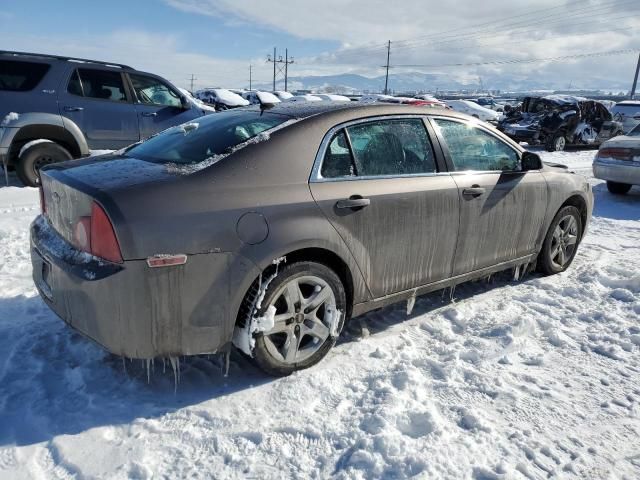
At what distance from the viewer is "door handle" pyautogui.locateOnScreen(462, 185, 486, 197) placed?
12.1 ft

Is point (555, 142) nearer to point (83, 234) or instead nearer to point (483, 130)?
point (483, 130)

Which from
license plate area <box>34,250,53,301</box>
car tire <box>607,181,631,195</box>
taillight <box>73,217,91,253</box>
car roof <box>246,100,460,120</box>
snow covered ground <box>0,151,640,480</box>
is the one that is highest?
car roof <box>246,100,460,120</box>

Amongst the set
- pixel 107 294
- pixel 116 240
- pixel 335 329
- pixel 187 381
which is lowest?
pixel 187 381

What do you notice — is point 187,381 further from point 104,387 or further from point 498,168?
point 498,168

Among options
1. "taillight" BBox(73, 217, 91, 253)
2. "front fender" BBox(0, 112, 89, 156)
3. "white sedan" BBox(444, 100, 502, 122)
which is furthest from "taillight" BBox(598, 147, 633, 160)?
"white sedan" BBox(444, 100, 502, 122)

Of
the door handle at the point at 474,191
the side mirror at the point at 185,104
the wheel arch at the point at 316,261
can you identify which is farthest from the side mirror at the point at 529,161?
the side mirror at the point at 185,104

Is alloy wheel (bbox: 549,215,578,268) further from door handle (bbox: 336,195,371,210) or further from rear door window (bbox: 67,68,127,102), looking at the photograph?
rear door window (bbox: 67,68,127,102)

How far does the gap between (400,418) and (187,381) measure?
123 cm

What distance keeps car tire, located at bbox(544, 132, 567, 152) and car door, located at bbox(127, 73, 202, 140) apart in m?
10.6

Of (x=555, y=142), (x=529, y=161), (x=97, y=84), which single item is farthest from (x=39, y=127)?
(x=555, y=142)

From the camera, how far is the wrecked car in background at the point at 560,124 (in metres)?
14.7

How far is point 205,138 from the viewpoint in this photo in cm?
324

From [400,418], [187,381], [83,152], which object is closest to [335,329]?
[400,418]

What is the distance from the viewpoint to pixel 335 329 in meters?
3.14
